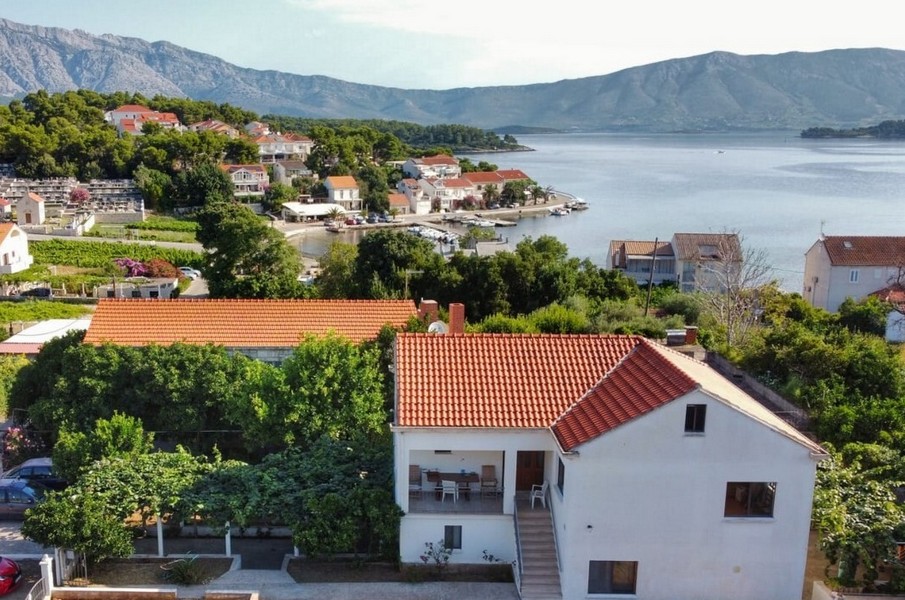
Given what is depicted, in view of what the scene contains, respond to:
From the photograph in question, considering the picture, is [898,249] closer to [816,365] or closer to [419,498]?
[816,365]

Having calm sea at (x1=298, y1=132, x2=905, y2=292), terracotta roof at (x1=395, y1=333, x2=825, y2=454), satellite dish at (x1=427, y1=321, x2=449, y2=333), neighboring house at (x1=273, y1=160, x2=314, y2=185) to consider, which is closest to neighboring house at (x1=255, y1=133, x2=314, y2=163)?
neighboring house at (x1=273, y1=160, x2=314, y2=185)

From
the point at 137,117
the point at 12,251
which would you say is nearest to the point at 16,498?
the point at 12,251

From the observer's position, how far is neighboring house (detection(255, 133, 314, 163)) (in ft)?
395

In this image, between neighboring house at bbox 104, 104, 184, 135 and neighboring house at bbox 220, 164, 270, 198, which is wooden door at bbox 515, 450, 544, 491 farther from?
neighboring house at bbox 104, 104, 184, 135

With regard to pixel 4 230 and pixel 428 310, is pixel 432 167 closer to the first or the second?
pixel 4 230

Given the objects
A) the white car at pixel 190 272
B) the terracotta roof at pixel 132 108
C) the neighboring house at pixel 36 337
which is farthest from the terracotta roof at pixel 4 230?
the terracotta roof at pixel 132 108

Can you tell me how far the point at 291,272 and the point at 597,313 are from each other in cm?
1848

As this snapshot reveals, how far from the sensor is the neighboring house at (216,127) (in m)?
118

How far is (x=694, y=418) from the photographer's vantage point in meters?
13.3

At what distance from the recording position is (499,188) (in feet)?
391

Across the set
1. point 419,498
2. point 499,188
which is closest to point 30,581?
point 419,498

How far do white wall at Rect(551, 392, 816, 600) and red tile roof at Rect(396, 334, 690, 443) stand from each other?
59cm

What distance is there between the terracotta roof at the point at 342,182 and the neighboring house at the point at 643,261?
5162 centimetres

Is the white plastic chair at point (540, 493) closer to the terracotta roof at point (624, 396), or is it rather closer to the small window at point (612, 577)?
the terracotta roof at point (624, 396)
